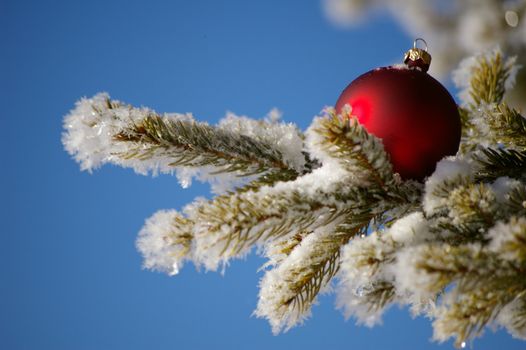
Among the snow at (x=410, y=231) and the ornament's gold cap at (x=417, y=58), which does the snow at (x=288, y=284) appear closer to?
the snow at (x=410, y=231)

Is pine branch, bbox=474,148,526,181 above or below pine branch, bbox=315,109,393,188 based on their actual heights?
above

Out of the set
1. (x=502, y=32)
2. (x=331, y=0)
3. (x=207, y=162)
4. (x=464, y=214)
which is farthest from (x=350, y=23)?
(x=464, y=214)

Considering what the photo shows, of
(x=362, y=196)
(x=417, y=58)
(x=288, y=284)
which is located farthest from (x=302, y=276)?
(x=417, y=58)

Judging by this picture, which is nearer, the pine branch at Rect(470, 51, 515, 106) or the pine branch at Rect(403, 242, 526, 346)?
the pine branch at Rect(403, 242, 526, 346)

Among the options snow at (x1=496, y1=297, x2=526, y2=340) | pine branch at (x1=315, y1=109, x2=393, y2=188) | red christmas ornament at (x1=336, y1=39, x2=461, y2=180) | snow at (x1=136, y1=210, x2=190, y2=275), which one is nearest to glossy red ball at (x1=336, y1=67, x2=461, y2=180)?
red christmas ornament at (x1=336, y1=39, x2=461, y2=180)

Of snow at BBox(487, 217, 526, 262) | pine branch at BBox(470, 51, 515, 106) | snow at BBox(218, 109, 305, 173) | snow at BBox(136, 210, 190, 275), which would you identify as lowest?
snow at BBox(487, 217, 526, 262)

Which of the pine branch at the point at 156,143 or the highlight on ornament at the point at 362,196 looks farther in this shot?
the pine branch at the point at 156,143

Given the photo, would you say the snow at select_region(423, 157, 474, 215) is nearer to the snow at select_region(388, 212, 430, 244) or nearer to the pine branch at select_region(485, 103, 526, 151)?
the snow at select_region(388, 212, 430, 244)

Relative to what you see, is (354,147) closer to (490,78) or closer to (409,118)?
(409,118)

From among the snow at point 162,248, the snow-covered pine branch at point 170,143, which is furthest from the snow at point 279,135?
the snow at point 162,248
